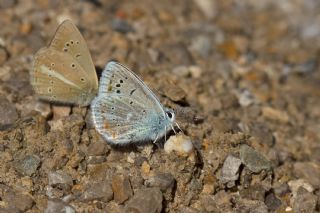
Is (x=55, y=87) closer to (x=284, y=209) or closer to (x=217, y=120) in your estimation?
(x=217, y=120)

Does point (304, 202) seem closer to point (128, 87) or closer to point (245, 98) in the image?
point (245, 98)

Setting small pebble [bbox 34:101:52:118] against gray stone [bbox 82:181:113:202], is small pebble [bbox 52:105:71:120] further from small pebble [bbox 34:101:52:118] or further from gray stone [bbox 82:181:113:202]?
gray stone [bbox 82:181:113:202]

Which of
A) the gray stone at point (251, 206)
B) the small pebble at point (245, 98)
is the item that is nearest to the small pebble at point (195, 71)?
the small pebble at point (245, 98)

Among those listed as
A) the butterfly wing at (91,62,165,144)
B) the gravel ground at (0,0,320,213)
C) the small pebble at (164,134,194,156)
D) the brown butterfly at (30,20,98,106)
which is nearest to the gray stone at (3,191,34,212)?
the gravel ground at (0,0,320,213)

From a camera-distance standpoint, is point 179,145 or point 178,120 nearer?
point 179,145

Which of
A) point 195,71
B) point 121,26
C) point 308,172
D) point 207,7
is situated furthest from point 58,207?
point 207,7

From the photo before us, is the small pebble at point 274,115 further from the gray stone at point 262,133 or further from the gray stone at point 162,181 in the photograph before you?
the gray stone at point 162,181
